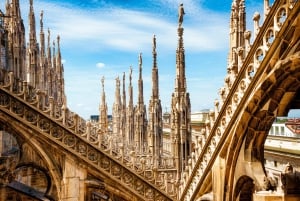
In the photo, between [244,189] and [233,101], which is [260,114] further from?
[244,189]

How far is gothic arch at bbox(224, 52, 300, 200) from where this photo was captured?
679 centimetres

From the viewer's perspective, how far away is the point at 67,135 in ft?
36.4

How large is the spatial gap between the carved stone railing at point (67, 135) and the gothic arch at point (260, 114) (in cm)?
338

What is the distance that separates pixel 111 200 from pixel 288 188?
19.4 feet

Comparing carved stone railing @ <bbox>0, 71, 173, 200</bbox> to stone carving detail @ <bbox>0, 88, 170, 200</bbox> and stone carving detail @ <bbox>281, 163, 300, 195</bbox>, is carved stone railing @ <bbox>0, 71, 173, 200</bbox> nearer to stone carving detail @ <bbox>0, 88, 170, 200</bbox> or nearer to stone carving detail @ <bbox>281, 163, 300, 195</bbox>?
stone carving detail @ <bbox>0, 88, 170, 200</bbox>

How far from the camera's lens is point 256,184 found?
774 cm

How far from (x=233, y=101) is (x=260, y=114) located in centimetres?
72

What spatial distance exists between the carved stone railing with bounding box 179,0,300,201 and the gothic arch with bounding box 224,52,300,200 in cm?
25

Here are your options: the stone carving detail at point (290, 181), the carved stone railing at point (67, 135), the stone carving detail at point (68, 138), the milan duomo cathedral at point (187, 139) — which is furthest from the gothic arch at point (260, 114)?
the stone carving detail at point (68, 138)

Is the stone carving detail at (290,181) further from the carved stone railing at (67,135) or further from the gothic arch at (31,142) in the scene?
the gothic arch at (31,142)

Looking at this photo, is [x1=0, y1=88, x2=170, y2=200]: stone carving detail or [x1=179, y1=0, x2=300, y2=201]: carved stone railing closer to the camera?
[x1=179, y1=0, x2=300, y2=201]: carved stone railing

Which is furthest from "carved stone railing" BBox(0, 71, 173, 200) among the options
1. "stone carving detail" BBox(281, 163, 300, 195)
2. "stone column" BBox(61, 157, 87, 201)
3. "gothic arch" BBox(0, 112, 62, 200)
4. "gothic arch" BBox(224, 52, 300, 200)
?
"stone carving detail" BBox(281, 163, 300, 195)

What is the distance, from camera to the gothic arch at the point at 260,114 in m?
6.79

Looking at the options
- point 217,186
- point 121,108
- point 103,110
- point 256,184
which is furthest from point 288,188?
point 121,108
